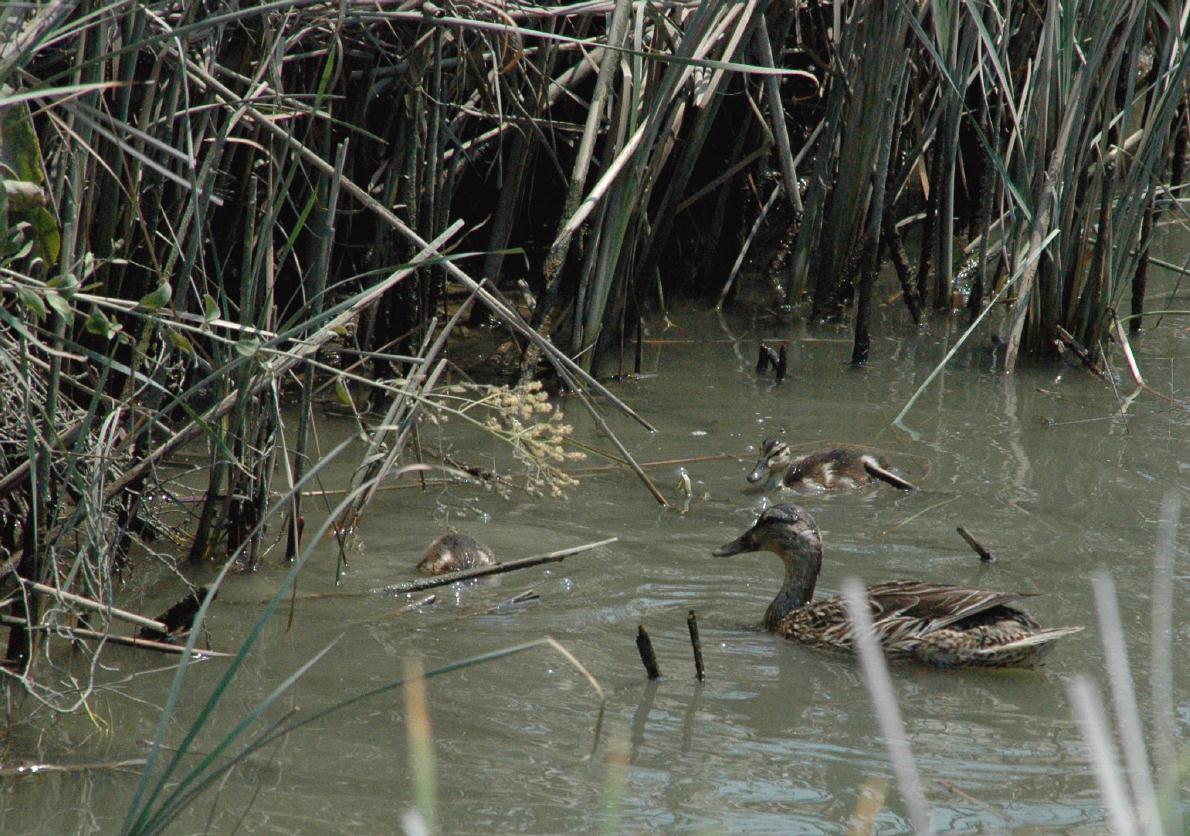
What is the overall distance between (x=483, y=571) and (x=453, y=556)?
70 centimetres

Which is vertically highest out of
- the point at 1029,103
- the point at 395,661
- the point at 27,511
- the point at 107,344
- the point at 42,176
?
the point at 1029,103

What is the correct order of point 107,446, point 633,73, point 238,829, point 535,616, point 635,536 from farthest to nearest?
point 633,73 → point 635,536 → point 535,616 → point 107,446 → point 238,829

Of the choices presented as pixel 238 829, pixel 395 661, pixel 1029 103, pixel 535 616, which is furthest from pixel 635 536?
pixel 1029 103

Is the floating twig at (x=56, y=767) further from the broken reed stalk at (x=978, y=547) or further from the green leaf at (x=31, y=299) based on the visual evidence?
the broken reed stalk at (x=978, y=547)

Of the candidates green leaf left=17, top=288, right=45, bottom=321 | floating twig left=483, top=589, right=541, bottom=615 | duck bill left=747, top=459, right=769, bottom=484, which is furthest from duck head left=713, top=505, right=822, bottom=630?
green leaf left=17, top=288, right=45, bottom=321

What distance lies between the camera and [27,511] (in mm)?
4270

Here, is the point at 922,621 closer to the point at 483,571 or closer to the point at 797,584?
the point at 797,584

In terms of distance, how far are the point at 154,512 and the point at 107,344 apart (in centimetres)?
75

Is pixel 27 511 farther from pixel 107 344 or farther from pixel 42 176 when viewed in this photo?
pixel 42 176

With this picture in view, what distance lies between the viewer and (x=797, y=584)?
17.5 ft

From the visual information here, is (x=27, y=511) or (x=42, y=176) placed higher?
(x=42, y=176)

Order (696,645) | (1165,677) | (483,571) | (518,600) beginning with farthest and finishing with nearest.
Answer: (518,600) < (483,571) < (696,645) < (1165,677)

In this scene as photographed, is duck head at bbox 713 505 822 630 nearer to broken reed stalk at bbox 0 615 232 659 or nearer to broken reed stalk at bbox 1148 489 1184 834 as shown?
broken reed stalk at bbox 1148 489 1184 834

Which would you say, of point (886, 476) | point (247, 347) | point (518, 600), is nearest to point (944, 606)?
point (518, 600)
